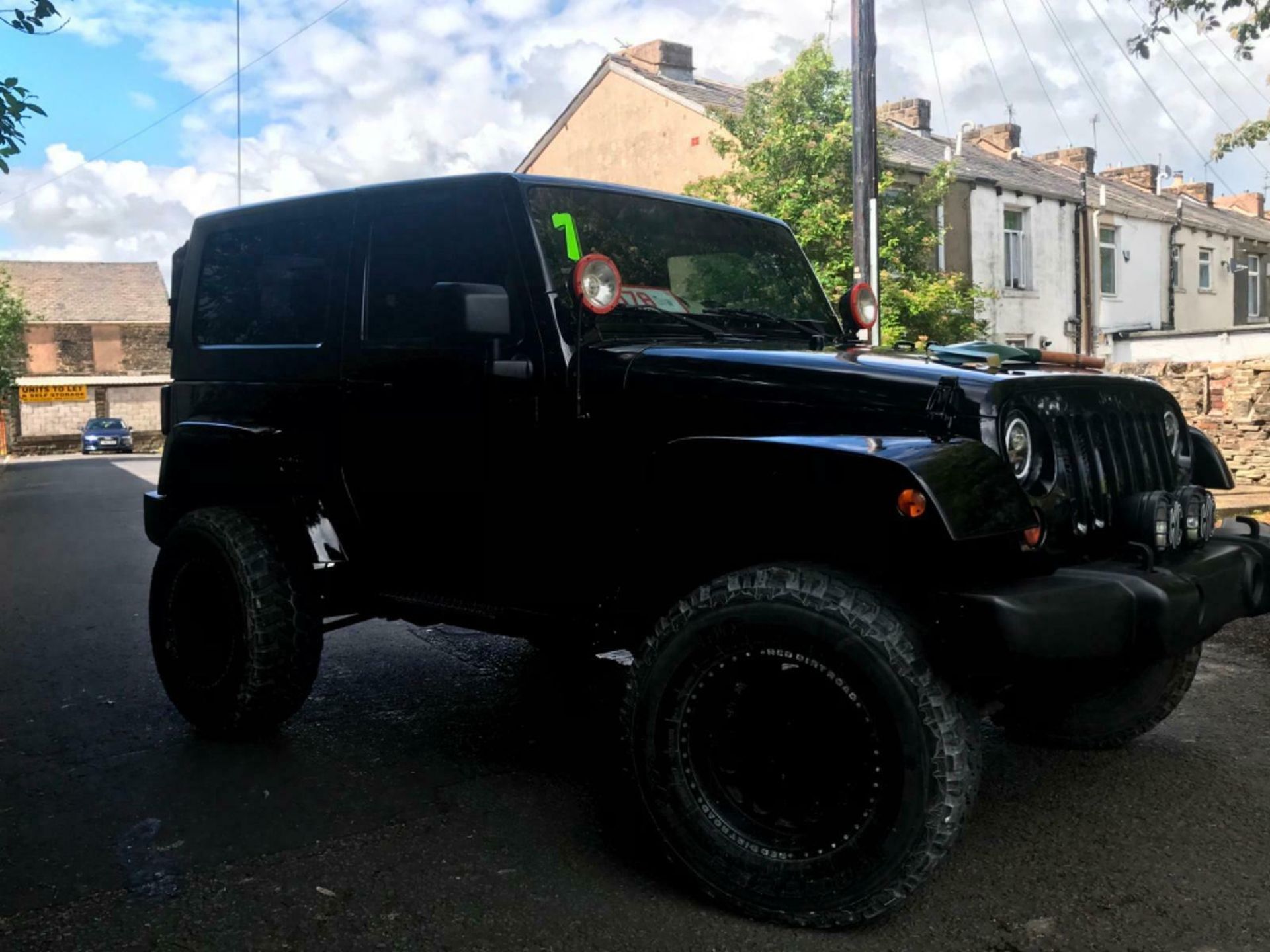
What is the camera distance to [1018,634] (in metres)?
2.77

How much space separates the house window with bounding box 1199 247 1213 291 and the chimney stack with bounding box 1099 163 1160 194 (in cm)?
380

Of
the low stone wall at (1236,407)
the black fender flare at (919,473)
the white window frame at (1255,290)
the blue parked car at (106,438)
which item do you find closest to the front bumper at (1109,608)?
the black fender flare at (919,473)

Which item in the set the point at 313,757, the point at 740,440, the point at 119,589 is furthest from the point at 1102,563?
the point at 119,589

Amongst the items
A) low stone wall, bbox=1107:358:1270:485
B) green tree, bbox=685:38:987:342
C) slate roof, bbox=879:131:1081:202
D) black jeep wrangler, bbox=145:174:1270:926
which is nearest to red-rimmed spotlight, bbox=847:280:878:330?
black jeep wrangler, bbox=145:174:1270:926

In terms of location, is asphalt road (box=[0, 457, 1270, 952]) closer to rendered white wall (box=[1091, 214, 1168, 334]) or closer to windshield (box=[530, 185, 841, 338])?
windshield (box=[530, 185, 841, 338])

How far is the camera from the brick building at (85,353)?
51188 mm

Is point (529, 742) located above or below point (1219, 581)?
below

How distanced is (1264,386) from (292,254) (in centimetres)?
1335

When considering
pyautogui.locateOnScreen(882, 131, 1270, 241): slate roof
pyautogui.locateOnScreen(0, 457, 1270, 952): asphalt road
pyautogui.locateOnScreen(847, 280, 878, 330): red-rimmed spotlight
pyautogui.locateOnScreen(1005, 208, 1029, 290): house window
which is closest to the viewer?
pyautogui.locateOnScreen(0, 457, 1270, 952): asphalt road

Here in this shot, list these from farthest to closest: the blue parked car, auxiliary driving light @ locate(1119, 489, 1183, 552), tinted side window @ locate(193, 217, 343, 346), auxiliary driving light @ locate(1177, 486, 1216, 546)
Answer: the blue parked car
tinted side window @ locate(193, 217, 343, 346)
auxiliary driving light @ locate(1177, 486, 1216, 546)
auxiliary driving light @ locate(1119, 489, 1183, 552)

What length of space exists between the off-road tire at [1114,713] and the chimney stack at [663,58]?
1012 inches

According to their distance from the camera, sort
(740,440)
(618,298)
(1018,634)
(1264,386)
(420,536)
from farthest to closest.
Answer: (1264,386)
(420,536)
(618,298)
(740,440)
(1018,634)

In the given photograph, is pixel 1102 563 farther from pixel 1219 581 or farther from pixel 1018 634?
pixel 1018 634

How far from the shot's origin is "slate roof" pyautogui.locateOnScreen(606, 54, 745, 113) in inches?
1041
